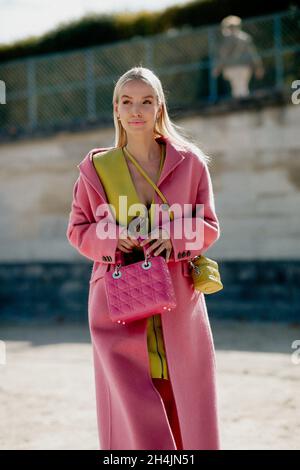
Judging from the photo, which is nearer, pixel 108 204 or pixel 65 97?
pixel 108 204

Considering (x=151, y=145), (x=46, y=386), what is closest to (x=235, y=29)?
(x=46, y=386)

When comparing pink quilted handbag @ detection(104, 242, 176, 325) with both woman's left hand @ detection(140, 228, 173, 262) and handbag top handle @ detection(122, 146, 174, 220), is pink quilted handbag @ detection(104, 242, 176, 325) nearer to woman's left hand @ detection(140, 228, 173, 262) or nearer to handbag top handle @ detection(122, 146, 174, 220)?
woman's left hand @ detection(140, 228, 173, 262)

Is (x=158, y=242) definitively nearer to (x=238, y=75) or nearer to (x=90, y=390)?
(x=90, y=390)

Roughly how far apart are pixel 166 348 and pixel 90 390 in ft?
11.5

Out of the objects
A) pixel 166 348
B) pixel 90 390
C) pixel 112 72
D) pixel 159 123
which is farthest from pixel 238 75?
pixel 166 348

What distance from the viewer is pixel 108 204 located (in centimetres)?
373

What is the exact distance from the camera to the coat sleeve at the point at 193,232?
3.64 meters

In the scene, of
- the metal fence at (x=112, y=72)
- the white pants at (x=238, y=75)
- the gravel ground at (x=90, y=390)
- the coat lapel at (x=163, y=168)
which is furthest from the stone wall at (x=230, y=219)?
the coat lapel at (x=163, y=168)

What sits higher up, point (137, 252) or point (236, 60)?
point (236, 60)

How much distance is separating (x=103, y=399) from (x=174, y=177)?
99cm

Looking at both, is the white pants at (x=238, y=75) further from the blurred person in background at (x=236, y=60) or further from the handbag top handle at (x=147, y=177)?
the handbag top handle at (x=147, y=177)

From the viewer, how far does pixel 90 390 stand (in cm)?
696
